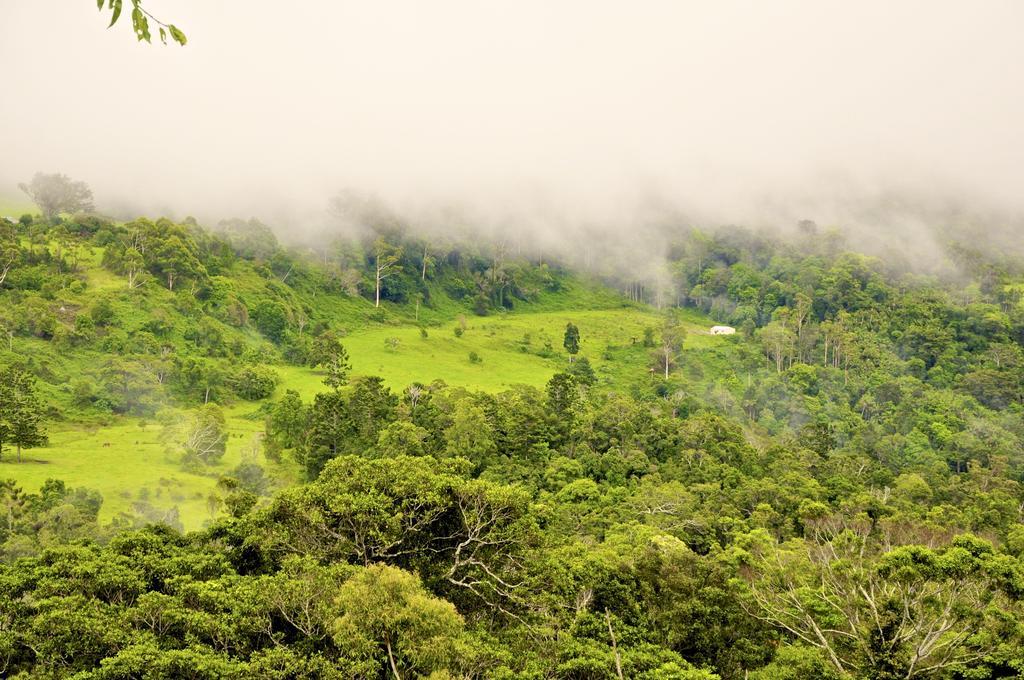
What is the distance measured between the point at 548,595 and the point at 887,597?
10546 mm

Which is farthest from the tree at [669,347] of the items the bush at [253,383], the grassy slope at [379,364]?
the bush at [253,383]

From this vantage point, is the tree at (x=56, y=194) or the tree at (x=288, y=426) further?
the tree at (x=56, y=194)

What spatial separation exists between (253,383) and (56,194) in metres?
53.5

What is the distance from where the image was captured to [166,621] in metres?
19.7

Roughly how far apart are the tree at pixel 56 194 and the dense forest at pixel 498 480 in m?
13.3

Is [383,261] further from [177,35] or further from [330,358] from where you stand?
[177,35]

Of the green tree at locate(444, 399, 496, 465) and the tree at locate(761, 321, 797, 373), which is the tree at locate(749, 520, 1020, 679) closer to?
the green tree at locate(444, 399, 496, 465)

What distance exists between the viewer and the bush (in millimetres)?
62344

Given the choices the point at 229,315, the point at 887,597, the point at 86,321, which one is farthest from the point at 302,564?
the point at 229,315

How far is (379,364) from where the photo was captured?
253ft

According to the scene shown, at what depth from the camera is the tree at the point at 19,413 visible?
4362 cm

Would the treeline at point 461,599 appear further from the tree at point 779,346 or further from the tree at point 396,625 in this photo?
the tree at point 779,346

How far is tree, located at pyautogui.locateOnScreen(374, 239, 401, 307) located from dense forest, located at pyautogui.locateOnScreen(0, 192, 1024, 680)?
0.64 m

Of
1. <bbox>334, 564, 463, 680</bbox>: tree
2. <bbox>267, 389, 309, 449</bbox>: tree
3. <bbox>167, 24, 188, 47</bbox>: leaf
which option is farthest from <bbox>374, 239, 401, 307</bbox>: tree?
<bbox>167, 24, 188, 47</bbox>: leaf
